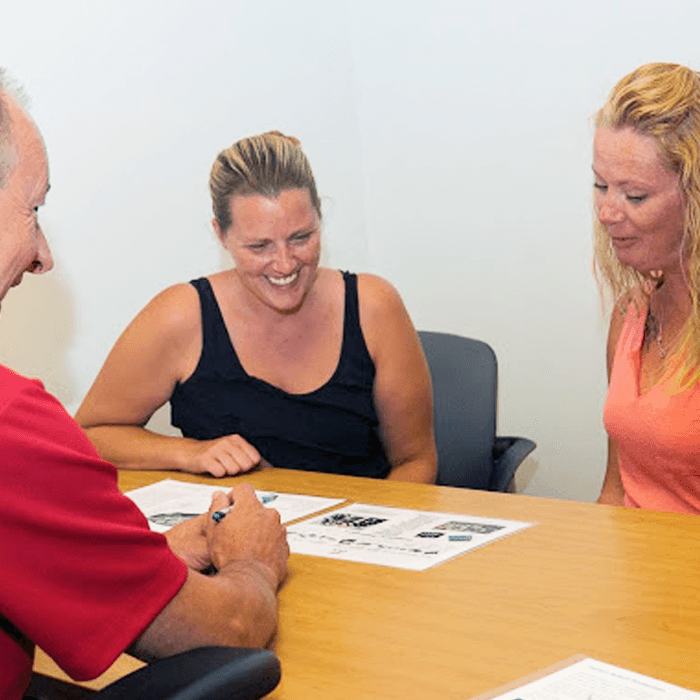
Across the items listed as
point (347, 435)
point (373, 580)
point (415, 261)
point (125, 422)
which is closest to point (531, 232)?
point (415, 261)

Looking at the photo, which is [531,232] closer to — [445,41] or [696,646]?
[445,41]

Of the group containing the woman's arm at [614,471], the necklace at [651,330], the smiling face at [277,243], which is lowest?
the woman's arm at [614,471]

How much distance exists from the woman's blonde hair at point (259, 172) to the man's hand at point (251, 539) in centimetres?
102

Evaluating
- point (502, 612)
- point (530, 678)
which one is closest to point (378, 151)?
point (502, 612)

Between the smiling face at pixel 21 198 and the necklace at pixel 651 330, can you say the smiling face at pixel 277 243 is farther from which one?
the smiling face at pixel 21 198

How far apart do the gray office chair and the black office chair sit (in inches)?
65.2

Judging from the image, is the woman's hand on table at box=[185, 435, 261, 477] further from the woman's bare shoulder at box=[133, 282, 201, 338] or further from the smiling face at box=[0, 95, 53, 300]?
the smiling face at box=[0, 95, 53, 300]

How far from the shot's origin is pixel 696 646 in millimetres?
1585

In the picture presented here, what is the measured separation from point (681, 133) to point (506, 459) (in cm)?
96

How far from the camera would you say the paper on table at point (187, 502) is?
7.75 feet

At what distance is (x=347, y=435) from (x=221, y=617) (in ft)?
4.73

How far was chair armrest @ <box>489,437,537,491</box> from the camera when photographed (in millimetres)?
3016

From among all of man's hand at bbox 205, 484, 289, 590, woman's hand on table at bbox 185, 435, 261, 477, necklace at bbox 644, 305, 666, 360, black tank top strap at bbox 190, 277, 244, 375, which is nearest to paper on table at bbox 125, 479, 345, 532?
woman's hand on table at bbox 185, 435, 261, 477

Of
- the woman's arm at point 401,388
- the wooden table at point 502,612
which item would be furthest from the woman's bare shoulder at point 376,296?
the wooden table at point 502,612
